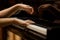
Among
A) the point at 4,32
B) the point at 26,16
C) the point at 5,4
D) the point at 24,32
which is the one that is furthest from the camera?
Answer: the point at 4,32

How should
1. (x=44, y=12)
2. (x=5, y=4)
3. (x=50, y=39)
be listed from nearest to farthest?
(x=50, y=39)
(x=44, y=12)
(x=5, y=4)

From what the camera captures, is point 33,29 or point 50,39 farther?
point 33,29

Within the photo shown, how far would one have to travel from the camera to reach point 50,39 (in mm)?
1222

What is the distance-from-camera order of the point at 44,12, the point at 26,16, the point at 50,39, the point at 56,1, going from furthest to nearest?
1. the point at 26,16
2. the point at 44,12
3. the point at 56,1
4. the point at 50,39

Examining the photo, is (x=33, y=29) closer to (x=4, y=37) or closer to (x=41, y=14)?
(x=41, y=14)

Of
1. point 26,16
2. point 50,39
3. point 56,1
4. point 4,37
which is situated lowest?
point 4,37

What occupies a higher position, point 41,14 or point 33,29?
point 41,14

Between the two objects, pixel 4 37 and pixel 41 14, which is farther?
pixel 4 37

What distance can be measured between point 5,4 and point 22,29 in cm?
57

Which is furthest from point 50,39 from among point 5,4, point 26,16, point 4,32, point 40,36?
point 4,32

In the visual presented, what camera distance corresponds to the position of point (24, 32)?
5.57 feet

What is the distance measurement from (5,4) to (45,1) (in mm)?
717

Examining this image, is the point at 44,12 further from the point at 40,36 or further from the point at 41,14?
the point at 40,36

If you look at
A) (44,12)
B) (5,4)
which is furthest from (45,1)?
(5,4)
